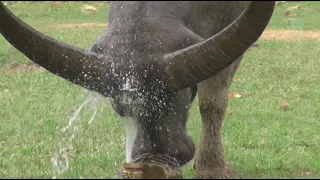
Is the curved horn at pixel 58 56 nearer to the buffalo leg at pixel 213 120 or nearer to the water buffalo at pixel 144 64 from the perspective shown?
the water buffalo at pixel 144 64

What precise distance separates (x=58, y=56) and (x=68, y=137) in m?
1.41

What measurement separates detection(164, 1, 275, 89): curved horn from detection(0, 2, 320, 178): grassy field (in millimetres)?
458

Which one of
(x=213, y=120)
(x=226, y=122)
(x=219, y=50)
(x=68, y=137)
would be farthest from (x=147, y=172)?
(x=226, y=122)

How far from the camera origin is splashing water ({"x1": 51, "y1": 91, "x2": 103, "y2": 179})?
3254 millimetres

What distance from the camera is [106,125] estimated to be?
18.9ft

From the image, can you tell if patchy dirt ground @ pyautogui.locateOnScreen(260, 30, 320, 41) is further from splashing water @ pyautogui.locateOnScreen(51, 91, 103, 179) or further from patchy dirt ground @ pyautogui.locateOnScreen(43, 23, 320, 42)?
splashing water @ pyautogui.locateOnScreen(51, 91, 103, 179)

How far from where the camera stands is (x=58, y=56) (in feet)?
9.89

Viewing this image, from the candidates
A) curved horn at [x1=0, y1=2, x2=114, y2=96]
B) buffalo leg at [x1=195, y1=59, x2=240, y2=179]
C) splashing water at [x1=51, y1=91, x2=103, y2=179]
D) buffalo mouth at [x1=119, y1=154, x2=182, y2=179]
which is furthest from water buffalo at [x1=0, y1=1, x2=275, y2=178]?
buffalo leg at [x1=195, y1=59, x2=240, y2=179]

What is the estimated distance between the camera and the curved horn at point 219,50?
2.49 m

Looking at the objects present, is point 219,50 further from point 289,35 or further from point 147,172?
point 289,35

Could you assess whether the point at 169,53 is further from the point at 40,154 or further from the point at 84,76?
the point at 40,154

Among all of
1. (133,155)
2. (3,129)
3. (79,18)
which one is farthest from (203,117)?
(79,18)

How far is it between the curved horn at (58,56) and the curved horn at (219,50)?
0.29 meters

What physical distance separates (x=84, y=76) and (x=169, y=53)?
38 cm
